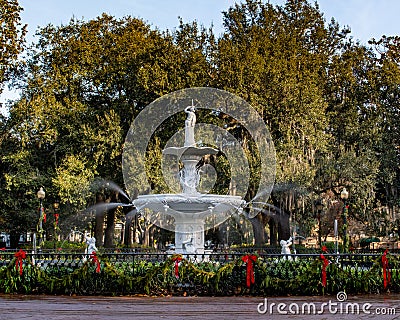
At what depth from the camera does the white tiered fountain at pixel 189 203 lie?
78.1 ft

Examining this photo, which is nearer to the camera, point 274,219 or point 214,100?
point 214,100

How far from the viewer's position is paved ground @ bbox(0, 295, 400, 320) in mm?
13146

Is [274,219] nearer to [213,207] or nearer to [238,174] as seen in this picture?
[238,174]

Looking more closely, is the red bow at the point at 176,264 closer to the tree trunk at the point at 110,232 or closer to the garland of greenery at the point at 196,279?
the garland of greenery at the point at 196,279

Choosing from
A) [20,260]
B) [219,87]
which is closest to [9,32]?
[219,87]

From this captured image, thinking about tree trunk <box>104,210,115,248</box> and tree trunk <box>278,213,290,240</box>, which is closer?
tree trunk <box>278,213,290,240</box>

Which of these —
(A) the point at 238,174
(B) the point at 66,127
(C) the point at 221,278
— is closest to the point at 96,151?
(B) the point at 66,127

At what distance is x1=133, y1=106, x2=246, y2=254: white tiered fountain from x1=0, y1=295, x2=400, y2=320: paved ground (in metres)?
7.34

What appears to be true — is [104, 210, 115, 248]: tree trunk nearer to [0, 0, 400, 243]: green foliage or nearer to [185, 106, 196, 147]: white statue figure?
[0, 0, 400, 243]: green foliage

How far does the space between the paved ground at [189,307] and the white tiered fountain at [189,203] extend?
24.1ft

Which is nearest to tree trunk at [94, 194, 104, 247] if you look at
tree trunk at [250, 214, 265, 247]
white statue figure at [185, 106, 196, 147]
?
tree trunk at [250, 214, 265, 247]

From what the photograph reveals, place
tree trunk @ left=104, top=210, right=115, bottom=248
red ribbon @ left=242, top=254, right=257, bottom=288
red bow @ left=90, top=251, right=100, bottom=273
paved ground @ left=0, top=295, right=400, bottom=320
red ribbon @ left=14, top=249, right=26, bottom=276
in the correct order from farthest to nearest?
tree trunk @ left=104, top=210, right=115, bottom=248 < red ribbon @ left=14, top=249, right=26, bottom=276 < red bow @ left=90, top=251, right=100, bottom=273 < red ribbon @ left=242, top=254, right=257, bottom=288 < paved ground @ left=0, top=295, right=400, bottom=320

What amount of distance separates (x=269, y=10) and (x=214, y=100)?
7.60m

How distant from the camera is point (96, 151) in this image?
38406 millimetres
